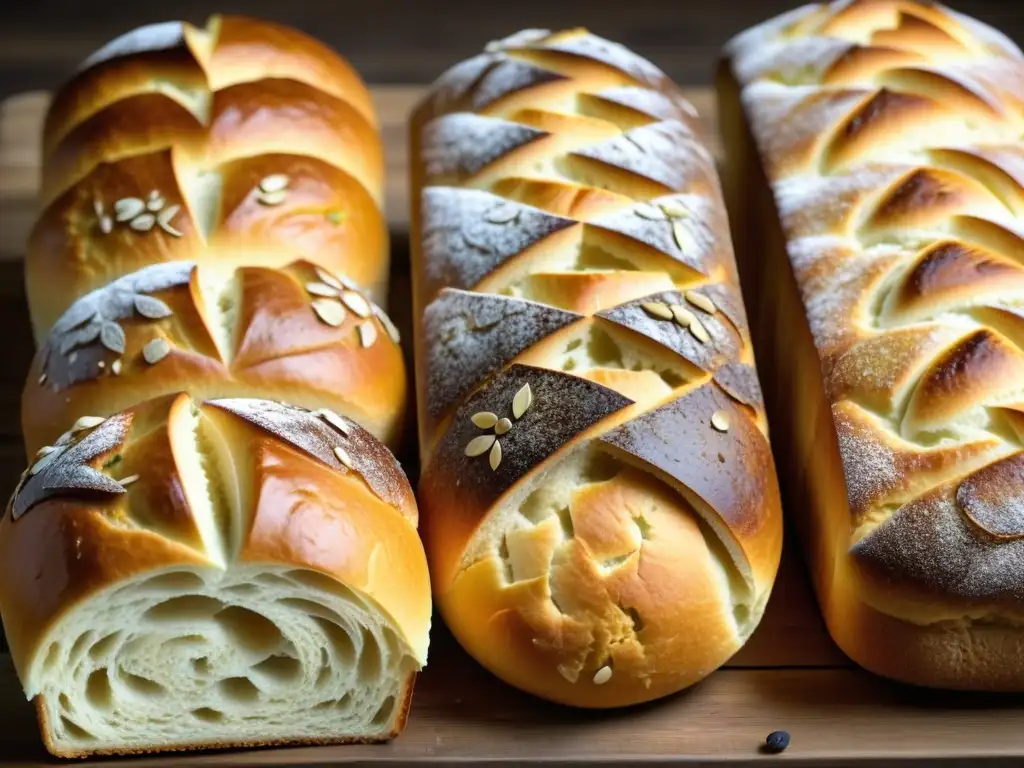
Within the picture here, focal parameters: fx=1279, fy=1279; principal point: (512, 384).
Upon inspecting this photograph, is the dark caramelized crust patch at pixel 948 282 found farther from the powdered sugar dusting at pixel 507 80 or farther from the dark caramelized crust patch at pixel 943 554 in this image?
the powdered sugar dusting at pixel 507 80

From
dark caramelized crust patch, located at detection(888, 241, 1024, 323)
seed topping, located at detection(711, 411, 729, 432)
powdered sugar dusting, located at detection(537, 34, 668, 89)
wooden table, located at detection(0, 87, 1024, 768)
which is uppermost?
powdered sugar dusting, located at detection(537, 34, 668, 89)

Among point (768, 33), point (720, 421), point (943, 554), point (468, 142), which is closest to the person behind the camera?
point (943, 554)

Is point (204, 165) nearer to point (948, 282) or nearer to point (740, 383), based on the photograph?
point (740, 383)

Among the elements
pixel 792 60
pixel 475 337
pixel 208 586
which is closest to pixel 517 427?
pixel 475 337

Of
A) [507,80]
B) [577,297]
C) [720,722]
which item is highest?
[507,80]

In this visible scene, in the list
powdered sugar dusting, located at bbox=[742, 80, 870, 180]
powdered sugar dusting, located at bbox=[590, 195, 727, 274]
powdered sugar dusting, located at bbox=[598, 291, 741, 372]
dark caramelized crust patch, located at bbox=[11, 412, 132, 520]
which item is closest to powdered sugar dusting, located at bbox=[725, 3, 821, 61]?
powdered sugar dusting, located at bbox=[742, 80, 870, 180]

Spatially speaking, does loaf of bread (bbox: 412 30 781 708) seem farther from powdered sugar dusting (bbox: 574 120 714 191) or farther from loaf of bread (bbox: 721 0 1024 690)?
loaf of bread (bbox: 721 0 1024 690)

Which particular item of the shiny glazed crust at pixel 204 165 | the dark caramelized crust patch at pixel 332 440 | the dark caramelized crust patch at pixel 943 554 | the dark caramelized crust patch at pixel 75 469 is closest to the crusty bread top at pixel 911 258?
the dark caramelized crust patch at pixel 943 554
